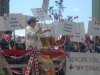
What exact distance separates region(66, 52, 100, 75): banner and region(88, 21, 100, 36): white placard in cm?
208

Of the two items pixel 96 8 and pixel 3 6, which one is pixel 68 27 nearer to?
pixel 96 8

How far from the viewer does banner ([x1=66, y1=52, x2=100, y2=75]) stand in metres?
13.8

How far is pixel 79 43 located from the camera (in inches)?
671

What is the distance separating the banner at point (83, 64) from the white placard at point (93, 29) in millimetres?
2079

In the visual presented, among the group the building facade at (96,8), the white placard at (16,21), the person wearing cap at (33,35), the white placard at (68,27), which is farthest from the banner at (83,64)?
the building facade at (96,8)

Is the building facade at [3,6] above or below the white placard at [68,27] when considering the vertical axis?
above

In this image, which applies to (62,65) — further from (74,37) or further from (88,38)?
(88,38)

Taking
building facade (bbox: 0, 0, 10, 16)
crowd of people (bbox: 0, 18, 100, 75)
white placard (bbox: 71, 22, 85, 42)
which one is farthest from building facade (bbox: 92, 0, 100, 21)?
building facade (bbox: 0, 0, 10, 16)

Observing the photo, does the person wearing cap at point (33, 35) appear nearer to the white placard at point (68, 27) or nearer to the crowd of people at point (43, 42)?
the crowd of people at point (43, 42)

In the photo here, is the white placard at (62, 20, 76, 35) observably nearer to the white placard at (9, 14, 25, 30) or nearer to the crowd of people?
the crowd of people

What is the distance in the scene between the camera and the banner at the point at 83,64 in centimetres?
1376

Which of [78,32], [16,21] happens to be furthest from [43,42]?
[78,32]

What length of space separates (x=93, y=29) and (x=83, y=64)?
2724 millimetres

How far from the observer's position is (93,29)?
1648cm
